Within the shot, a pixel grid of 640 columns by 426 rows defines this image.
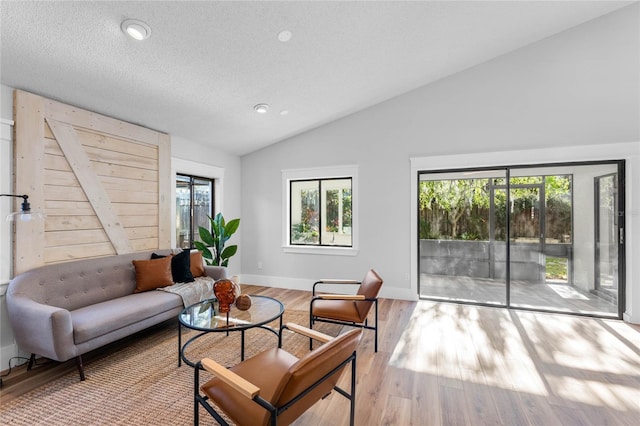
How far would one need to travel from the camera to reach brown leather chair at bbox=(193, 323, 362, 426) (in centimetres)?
131

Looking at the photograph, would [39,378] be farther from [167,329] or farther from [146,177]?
→ [146,177]

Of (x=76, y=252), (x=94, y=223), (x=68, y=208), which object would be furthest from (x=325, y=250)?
(x=68, y=208)

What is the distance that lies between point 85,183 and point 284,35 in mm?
2659

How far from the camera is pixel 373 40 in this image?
319cm

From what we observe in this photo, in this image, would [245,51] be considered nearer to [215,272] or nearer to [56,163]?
[56,163]

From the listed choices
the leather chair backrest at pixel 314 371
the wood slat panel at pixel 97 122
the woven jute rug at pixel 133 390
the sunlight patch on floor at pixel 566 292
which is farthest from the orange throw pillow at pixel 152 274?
the sunlight patch on floor at pixel 566 292

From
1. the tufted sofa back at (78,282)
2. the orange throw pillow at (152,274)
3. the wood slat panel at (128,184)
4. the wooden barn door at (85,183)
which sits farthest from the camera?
the wood slat panel at (128,184)

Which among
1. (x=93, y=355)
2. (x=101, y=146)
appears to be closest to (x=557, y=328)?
(x=93, y=355)

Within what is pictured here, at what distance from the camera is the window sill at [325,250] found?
16.4 feet

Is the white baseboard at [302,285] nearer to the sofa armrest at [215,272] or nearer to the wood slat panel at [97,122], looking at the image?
the sofa armrest at [215,272]

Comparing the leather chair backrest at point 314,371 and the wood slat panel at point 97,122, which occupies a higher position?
the wood slat panel at point 97,122

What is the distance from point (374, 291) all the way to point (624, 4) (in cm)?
471

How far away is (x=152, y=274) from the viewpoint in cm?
341

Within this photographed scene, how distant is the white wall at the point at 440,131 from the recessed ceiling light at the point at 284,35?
2312 millimetres
